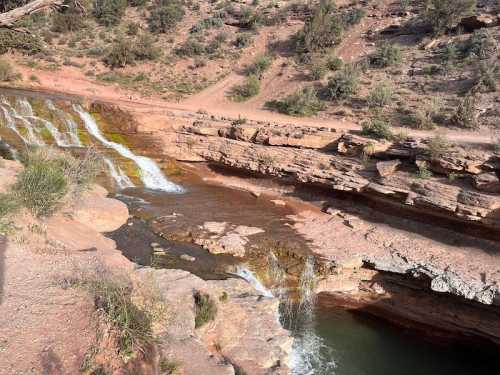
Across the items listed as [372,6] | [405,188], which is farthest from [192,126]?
[372,6]

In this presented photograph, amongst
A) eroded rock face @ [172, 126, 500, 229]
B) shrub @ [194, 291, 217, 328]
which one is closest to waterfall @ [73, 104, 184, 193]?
eroded rock face @ [172, 126, 500, 229]

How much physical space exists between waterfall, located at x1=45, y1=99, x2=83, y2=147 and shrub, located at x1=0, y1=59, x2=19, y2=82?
327 inches

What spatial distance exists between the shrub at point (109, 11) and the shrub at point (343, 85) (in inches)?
823

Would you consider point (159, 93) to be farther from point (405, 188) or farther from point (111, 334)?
point (111, 334)

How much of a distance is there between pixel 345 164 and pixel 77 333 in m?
10.6

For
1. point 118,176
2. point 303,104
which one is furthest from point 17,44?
point 303,104

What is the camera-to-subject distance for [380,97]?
19.4m

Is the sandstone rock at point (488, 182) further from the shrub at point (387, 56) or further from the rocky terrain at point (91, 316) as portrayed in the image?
the shrub at point (387, 56)

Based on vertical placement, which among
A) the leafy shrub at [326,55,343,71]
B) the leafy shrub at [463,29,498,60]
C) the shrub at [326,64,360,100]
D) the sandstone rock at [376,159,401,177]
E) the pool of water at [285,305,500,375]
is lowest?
the pool of water at [285,305,500,375]

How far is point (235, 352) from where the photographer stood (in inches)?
231

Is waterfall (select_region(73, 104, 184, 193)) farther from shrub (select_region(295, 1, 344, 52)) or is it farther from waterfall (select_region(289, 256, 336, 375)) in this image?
shrub (select_region(295, 1, 344, 52))

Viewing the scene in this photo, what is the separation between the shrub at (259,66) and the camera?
2703 centimetres

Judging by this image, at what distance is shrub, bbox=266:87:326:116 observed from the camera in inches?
835

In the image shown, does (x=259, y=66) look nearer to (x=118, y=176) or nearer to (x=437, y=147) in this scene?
(x=118, y=176)
